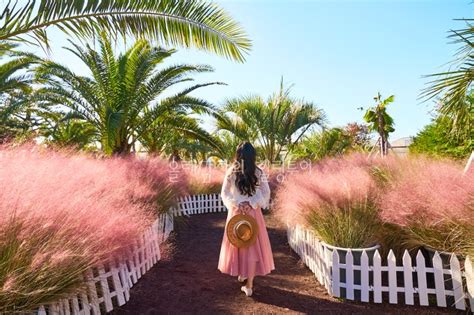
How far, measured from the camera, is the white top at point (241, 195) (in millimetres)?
3877

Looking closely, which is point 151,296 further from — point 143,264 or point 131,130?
point 131,130

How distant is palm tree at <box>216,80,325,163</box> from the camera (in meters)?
13.7

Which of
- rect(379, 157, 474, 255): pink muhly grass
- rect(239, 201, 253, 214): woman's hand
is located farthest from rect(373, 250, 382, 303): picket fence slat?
rect(239, 201, 253, 214): woman's hand

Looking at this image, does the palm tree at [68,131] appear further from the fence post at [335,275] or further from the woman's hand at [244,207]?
the fence post at [335,275]

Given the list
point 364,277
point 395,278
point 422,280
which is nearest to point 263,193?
point 364,277

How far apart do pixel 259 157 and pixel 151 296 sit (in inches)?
461

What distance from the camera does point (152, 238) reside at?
15.2 feet

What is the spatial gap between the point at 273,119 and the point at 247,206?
10.2 m

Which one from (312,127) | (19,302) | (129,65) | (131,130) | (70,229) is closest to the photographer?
(19,302)

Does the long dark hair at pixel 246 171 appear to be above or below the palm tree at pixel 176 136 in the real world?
below

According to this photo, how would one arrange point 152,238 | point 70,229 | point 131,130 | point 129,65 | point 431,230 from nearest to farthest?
point 70,229 < point 431,230 < point 152,238 < point 129,65 < point 131,130

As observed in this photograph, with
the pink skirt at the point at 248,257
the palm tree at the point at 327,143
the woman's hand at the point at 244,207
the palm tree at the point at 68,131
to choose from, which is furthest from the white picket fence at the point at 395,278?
the palm tree at the point at 327,143

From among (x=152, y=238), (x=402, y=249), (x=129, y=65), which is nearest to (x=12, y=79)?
(x=129, y=65)

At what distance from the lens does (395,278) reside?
3.38 metres
